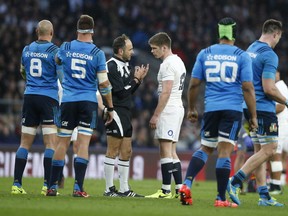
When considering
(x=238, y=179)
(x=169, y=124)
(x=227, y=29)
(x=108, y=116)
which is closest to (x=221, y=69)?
(x=227, y=29)

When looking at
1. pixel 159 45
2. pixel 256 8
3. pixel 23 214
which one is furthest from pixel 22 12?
pixel 23 214

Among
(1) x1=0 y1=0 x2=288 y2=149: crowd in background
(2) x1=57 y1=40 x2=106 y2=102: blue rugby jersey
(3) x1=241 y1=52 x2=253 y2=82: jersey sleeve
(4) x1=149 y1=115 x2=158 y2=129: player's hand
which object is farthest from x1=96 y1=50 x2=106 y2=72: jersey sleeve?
(1) x1=0 y1=0 x2=288 y2=149: crowd in background

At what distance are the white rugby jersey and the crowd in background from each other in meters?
11.0

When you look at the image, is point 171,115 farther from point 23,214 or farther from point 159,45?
point 23,214

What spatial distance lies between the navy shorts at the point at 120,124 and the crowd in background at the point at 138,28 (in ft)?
35.9

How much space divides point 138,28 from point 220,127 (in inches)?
794

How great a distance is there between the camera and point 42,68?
14117mm

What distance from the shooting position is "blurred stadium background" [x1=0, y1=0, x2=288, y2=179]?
26.4m

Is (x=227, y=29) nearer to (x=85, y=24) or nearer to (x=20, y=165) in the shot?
(x=85, y=24)

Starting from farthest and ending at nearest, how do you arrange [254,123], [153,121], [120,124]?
[120,124], [153,121], [254,123]

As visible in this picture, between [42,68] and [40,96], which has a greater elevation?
[42,68]

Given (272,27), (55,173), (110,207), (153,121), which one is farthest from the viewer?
(153,121)

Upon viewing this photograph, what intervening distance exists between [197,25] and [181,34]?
138 centimetres

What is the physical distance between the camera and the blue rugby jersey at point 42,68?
14.1m
